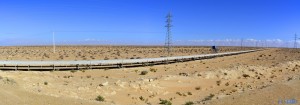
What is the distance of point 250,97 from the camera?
2442 centimetres

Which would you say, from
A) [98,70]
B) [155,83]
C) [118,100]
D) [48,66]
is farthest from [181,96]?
[48,66]

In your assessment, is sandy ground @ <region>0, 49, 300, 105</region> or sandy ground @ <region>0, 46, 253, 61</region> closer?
sandy ground @ <region>0, 49, 300, 105</region>

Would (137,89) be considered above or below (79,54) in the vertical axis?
below

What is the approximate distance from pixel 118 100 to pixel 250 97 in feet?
28.8

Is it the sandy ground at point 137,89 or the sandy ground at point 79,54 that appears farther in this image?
the sandy ground at point 79,54

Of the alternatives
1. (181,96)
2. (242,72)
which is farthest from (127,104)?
(242,72)

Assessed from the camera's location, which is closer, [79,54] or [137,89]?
[137,89]

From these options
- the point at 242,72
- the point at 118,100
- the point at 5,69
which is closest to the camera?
the point at 118,100

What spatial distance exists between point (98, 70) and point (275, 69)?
23580mm

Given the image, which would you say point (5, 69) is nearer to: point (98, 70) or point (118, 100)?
point (98, 70)

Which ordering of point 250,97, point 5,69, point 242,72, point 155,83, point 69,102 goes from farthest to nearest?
point 242,72
point 5,69
point 155,83
point 250,97
point 69,102

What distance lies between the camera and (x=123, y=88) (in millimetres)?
29797

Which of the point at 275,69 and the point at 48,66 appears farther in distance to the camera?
the point at 275,69

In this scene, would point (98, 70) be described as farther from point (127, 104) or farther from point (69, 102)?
point (69, 102)
